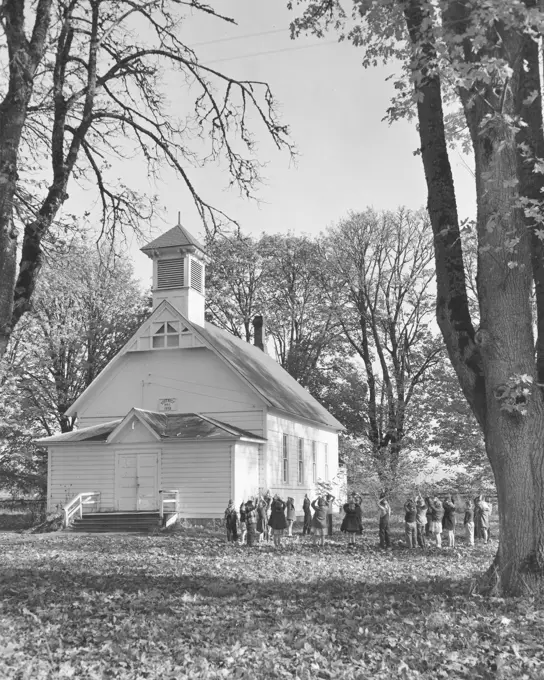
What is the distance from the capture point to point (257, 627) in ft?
25.7

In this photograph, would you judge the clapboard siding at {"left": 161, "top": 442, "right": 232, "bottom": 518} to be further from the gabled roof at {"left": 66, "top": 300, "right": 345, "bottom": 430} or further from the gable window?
the gable window

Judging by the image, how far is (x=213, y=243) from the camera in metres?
12.7

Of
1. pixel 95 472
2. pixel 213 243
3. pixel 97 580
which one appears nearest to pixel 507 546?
pixel 97 580

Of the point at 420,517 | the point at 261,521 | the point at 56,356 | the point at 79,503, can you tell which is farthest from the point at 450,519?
the point at 56,356

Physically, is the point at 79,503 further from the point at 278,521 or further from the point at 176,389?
the point at 278,521

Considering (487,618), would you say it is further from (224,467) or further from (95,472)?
(95,472)

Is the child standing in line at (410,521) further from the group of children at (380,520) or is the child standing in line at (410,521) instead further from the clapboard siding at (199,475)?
the clapboard siding at (199,475)

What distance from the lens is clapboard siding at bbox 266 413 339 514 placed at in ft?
100

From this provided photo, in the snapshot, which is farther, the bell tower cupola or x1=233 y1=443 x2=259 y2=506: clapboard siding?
the bell tower cupola

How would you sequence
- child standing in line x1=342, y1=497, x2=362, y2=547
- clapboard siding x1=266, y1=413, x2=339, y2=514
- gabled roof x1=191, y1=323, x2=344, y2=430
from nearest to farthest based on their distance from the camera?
child standing in line x1=342, y1=497, x2=362, y2=547, gabled roof x1=191, y1=323, x2=344, y2=430, clapboard siding x1=266, y1=413, x2=339, y2=514

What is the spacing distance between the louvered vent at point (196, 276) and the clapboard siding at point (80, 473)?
27.0 feet

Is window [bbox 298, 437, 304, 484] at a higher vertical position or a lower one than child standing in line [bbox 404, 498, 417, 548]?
higher

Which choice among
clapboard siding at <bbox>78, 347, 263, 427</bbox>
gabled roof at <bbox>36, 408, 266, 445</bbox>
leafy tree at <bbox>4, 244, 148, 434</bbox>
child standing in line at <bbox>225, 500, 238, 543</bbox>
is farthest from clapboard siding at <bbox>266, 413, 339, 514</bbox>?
leafy tree at <bbox>4, 244, 148, 434</bbox>

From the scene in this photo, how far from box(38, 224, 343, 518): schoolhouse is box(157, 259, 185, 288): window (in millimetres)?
44
